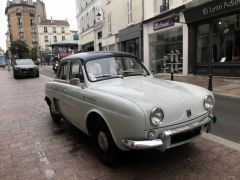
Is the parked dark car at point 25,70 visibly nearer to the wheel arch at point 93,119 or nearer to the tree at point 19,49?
the wheel arch at point 93,119

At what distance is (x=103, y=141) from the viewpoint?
12.6ft

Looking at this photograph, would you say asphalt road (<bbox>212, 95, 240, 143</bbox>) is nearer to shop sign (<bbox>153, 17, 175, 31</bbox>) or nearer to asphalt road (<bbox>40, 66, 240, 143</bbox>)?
asphalt road (<bbox>40, 66, 240, 143</bbox>)

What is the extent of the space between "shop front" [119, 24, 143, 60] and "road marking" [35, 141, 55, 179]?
57.3 feet

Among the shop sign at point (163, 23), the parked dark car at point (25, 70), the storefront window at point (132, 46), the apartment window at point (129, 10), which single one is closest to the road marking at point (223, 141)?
the shop sign at point (163, 23)

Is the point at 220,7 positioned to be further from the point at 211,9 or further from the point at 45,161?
the point at 45,161

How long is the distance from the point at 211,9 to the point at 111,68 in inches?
440

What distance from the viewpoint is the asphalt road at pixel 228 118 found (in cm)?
496

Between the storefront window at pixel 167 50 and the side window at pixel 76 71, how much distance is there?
13100mm

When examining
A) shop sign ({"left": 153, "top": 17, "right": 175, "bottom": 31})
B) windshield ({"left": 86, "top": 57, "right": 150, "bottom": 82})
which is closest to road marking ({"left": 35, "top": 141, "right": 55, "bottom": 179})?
windshield ({"left": 86, "top": 57, "right": 150, "bottom": 82})

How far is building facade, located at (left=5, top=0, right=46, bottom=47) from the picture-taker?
103438 mm

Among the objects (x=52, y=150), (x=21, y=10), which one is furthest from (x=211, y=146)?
(x=21, y=10)

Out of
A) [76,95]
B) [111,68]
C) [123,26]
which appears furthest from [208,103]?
[123,26]

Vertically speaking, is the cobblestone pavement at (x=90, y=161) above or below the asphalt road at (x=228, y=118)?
below

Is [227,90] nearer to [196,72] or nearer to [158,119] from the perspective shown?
[196,72]
